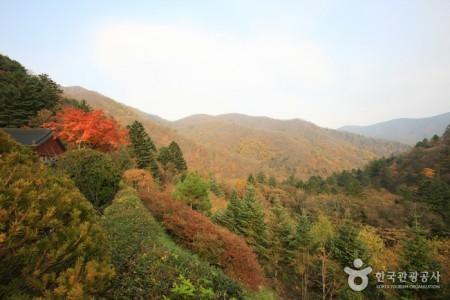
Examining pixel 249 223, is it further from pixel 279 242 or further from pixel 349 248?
pixel 349 248

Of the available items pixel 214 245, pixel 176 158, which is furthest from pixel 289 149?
pixel 214 245

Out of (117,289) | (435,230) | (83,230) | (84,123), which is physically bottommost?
(435,230)

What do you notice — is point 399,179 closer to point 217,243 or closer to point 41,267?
point 217,243

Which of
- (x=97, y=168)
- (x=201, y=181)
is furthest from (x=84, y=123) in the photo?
(x=201, y=181)

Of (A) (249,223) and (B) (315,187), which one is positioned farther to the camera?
(B) (315,187)

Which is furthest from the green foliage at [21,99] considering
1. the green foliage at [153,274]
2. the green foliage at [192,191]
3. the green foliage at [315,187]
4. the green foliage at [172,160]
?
the green foliage at [315,187]

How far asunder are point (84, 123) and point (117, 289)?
56.3 ft

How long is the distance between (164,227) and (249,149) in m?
135

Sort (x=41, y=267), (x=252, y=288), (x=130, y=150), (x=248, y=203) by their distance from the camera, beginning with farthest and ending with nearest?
1. (x=130, y=150)
2. (x=248, y=203)
3. (x=252, y=288)
4. (x=41, y=267)

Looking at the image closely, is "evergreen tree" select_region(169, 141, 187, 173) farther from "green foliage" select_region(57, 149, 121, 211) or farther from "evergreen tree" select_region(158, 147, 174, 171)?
"green foliage" select_region(57, 149, 121, 211)

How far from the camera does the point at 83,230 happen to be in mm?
2859

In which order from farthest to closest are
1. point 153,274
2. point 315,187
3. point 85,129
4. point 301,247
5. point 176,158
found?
point 315,187
point 176,158
point 301,247
point 85,129
point 153,274

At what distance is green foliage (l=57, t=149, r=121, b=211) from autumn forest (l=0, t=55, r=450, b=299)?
5 cm

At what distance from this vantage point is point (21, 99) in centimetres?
2164
